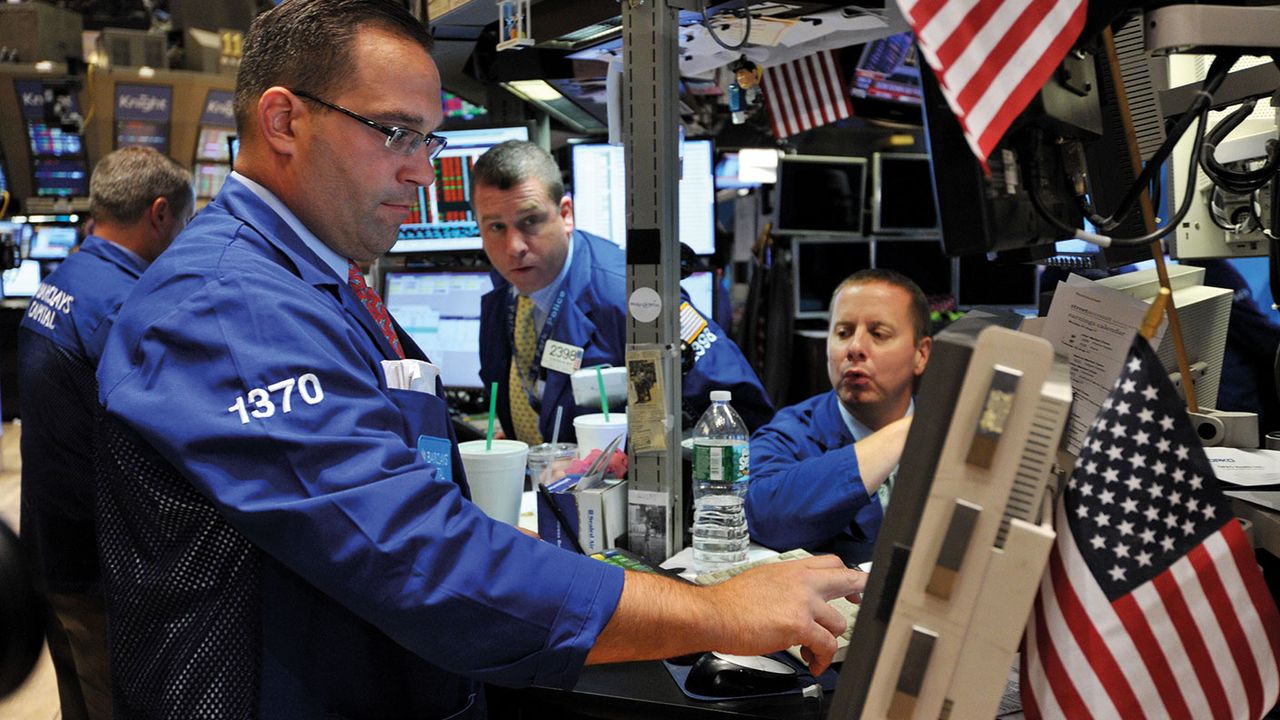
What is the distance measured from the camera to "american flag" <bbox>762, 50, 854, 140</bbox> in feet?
17.7

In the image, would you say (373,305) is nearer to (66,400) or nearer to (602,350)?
(602,350)

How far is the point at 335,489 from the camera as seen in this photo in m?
1.19

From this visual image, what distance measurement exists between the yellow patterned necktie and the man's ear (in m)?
1.82

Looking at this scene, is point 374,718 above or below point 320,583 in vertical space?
below

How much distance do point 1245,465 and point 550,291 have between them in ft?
6.85

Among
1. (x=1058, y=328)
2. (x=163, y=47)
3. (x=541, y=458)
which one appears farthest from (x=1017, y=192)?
(x=163, y=47)

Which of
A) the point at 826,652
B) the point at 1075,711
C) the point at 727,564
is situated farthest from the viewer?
the point at 727,564

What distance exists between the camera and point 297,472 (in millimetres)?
1191

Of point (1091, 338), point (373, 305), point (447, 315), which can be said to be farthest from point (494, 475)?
point (447, 315)

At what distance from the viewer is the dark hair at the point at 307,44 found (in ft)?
4.91

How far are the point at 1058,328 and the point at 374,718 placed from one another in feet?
3.62

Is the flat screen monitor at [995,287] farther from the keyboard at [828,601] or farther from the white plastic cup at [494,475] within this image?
the white plastic cup at [494,475]

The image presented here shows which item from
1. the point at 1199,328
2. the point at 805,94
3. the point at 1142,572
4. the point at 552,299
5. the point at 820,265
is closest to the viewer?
the point at 1142,572

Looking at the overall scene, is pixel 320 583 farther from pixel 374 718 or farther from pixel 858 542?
pixel 858 542
